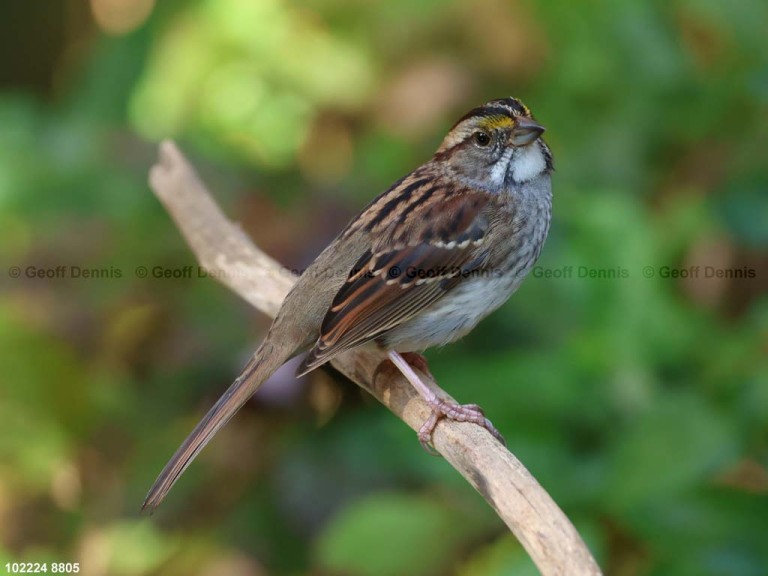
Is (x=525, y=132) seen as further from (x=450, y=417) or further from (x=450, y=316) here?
(x=450, y=417)

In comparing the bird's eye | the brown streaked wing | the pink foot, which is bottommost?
the pink foot

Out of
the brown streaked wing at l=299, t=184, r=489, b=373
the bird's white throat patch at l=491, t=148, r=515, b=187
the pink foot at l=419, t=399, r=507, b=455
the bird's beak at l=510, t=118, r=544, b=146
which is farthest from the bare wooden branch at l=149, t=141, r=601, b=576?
the bird's beak at l=510, t=118, r=544, b=146

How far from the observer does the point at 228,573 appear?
3311mm

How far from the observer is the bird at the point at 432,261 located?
2.67 metres

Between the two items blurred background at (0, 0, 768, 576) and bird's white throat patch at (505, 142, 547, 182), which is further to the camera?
bird's white throat patch at (505, 142, 547, 182)

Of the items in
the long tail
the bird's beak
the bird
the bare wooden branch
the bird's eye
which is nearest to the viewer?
the bare wooden branch

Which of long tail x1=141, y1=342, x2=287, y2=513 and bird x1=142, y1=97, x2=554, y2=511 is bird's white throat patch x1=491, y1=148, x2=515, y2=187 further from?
long tail x1=141, y1=342, x2=287, y2=513

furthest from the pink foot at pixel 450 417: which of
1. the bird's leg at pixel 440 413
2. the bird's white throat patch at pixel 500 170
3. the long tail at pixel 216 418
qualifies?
the bird's white throat patch at pixel 500 170

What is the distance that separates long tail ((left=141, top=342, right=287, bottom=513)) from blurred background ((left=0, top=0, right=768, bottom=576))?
0.50 meters

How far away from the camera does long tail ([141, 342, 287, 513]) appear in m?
2.32

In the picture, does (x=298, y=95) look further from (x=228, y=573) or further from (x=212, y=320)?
(x=228, y=573)

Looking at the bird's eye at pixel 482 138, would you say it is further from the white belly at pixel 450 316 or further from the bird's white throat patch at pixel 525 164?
the white belly at pixel 450 316

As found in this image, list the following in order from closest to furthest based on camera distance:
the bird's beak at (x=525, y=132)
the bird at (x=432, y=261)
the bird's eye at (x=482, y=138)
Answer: the bird at (x=432, y=261) → the bird's beak at (x=525, y=132) → the bird's eye at (x=482, y=138)

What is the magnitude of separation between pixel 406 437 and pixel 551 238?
1120mm
